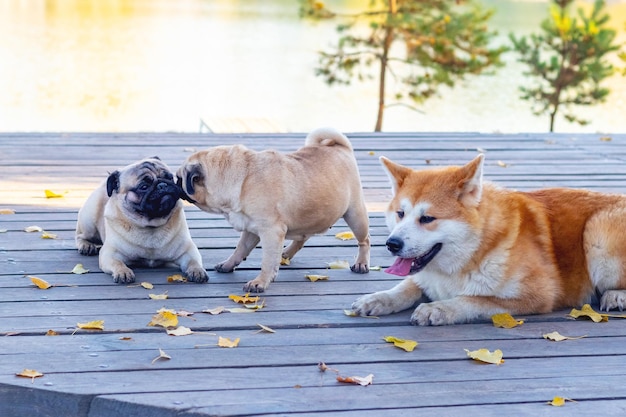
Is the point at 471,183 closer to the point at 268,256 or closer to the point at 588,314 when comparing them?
the point at 588,314

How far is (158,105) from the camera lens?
15641 mm

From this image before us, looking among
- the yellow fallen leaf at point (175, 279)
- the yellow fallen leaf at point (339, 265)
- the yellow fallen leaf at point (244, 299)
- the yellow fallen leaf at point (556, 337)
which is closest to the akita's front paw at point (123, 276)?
the yellow fallen leaf at point (175, 279)

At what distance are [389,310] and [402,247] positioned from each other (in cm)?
39

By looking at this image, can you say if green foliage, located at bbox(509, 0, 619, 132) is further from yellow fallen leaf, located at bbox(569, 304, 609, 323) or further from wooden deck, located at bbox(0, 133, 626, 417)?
yellow fallen leaf, located at bbox(569, 304, 609, 323)

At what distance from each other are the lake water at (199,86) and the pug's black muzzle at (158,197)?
8.00 m

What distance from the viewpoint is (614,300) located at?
3908 millimetres

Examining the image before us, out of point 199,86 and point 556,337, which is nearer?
point 556,337

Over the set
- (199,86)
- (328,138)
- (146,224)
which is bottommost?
(199,86)

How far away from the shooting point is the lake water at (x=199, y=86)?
48.5 ft

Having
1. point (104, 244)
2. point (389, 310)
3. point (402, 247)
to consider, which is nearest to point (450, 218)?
point (402, 247)

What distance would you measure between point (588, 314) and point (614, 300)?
0.49ft

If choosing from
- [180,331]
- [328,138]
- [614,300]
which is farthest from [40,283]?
[614,300]

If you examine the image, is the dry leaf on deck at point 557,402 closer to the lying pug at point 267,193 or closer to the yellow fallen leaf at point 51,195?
the lying pug at point 267,193

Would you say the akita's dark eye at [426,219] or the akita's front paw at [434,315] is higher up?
the akita's dark eye at [426,219]
